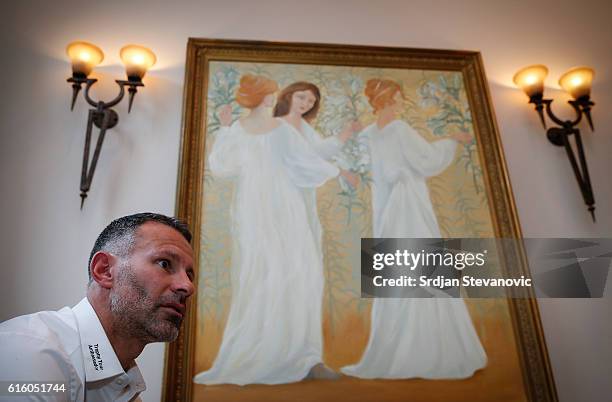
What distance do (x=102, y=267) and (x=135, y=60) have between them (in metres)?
1.44

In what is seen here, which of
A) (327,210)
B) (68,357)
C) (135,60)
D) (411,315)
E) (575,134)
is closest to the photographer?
(68,357)

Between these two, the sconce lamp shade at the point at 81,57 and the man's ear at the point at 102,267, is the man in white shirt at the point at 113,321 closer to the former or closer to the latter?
the man's ear at the point at 102,267

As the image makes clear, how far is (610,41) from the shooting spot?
300cm

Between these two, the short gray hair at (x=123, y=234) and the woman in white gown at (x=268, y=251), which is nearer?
the short gray hair at (x=123, y=234)

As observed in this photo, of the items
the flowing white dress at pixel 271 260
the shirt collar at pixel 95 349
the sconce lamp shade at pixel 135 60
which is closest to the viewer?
Answer: the shirt collar at pixel 95 349

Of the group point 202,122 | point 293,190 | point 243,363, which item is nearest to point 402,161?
point 293,190

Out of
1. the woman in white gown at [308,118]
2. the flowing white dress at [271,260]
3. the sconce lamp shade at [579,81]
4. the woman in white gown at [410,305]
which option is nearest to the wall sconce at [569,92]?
the sconce lamp shade at [579,81]

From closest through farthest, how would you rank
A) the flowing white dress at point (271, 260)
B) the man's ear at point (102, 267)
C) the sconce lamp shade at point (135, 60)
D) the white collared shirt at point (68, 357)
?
the white collared shirt at point (68, 357) < the man's ear at point (102, 267) < the flowing white dress at point (271, 260) < the sconce lamp shade at point (135, 60)

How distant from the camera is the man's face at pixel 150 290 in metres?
1.27

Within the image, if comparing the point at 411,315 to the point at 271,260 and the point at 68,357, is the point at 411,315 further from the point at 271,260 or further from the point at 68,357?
the point at 68,357

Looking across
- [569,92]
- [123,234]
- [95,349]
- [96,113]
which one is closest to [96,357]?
[95,349]

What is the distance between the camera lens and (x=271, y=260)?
2170mm

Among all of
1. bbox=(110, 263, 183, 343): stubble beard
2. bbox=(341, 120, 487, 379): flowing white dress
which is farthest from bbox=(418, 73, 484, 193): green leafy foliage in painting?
bbox=(110, 263, 183, 343): stubble beard

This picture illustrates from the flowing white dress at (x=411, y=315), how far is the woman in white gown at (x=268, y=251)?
25 cm
